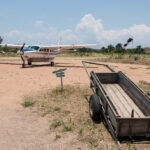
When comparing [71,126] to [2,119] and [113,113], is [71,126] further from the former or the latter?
[2,119]

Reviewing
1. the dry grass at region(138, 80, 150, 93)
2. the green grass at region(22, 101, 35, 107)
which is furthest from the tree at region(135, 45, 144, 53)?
the green grass at region(22, 101, 35, 107)

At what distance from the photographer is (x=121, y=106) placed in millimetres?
5668

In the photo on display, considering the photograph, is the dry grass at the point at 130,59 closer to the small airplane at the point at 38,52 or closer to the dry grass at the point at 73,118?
the small airplane at the point at 38,52

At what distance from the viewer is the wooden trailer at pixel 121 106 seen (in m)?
3.91

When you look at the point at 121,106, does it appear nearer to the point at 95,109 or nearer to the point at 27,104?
the point at 95,109

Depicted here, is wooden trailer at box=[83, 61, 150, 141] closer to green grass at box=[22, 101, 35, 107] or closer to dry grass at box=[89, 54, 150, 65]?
green grass at box=[22, 101, 35, 107]

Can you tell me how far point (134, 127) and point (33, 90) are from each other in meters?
6.59

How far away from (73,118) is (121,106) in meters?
1.62

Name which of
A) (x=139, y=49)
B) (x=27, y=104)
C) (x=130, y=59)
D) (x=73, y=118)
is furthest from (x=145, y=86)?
(x=139, y=49)

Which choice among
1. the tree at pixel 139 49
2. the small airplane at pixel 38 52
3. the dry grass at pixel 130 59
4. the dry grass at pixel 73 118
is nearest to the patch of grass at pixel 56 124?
the dry grass at pixel 73 118

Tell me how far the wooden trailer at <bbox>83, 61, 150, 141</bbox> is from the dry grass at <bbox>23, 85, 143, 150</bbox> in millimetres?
286

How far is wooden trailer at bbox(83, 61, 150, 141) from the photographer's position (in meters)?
3.91

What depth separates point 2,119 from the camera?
568cm

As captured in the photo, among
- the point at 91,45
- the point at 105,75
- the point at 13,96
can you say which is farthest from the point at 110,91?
the point at 91,45
